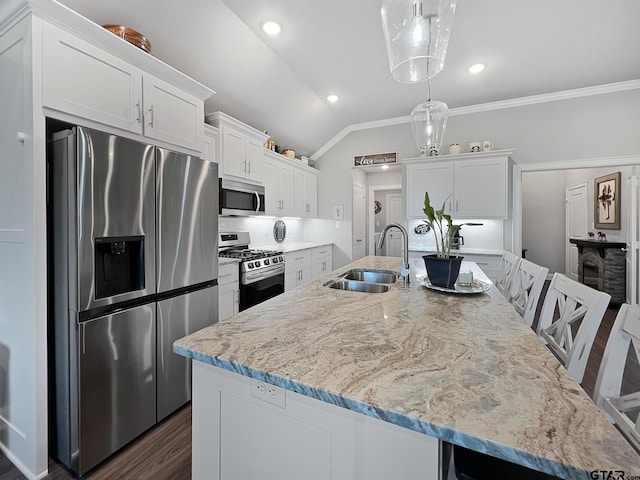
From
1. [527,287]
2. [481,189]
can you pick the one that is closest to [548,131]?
[481,189]

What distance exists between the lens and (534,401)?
1.98 ft

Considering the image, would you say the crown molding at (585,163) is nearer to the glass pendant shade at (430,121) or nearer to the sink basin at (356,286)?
the glass pendant shade at (430,121)

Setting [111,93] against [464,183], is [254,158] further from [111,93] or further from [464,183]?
[464,183]

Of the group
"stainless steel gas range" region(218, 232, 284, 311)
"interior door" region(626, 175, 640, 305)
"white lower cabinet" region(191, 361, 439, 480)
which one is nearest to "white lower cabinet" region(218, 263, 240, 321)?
"stainless steel gas range" region(218, 232, 284, 311)

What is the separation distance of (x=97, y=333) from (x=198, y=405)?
0.96 m

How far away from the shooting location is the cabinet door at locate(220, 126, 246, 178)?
9.98 ft

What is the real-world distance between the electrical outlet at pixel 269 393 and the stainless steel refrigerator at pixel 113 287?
3.81 feet

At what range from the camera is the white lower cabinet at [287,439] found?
65 cm

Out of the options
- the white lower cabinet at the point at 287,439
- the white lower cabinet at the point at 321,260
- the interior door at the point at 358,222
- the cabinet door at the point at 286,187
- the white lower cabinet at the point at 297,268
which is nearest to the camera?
the white lower cabinet at the point at 287,439

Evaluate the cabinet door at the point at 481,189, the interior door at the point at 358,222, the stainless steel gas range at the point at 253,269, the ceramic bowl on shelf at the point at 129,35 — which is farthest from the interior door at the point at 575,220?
the ceramic bowl on shelf at the point at 129,35

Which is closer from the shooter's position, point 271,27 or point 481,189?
point 271,27

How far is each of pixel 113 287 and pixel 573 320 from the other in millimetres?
2271

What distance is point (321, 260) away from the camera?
190 inches

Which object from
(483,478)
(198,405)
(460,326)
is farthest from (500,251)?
(198,405)
